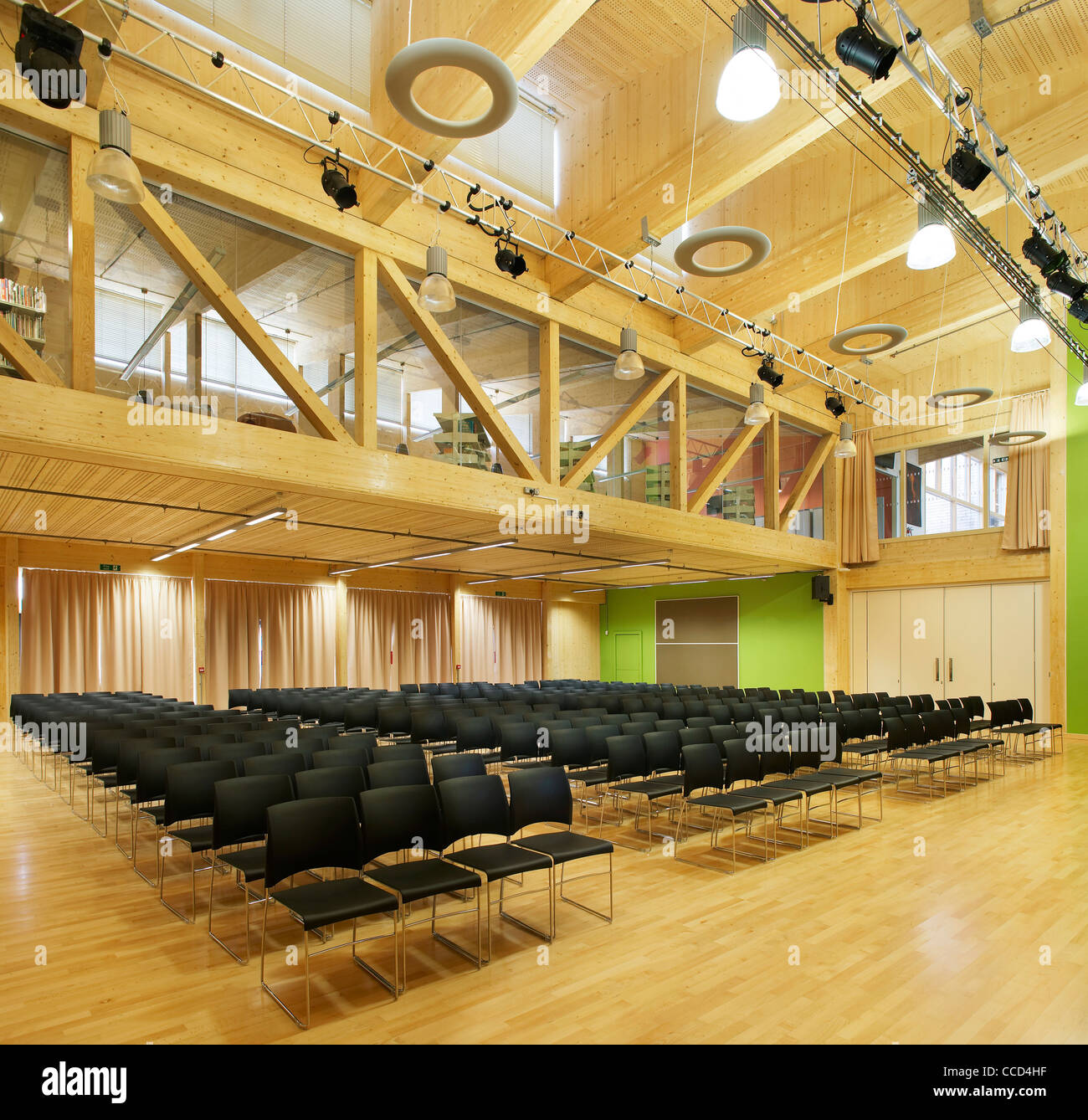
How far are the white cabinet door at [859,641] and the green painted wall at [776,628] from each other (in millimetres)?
666

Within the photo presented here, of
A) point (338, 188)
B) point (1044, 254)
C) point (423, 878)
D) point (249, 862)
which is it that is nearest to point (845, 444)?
point (1044, 254)

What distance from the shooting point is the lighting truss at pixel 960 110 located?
596cm

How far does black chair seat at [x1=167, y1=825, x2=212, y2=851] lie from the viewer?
4.65 metres

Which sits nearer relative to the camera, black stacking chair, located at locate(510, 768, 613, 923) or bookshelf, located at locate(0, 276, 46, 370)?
black stacking chair, located at locate(510, 768, 613, 923)

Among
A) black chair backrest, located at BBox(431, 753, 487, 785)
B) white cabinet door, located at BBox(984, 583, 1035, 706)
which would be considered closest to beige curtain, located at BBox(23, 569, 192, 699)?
black chair backrest, located at BBox(431, 753, 487, 785)

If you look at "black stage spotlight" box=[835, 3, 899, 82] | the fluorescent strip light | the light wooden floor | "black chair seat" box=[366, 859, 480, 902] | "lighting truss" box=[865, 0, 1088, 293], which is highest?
"lighting truss" box=[865, 0, 1088, 293]

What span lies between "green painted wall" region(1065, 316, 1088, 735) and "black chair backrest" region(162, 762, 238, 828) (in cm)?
1460

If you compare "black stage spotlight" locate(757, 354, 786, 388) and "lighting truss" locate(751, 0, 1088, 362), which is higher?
"lighting truss" locate(751, 0, 1088, 362)

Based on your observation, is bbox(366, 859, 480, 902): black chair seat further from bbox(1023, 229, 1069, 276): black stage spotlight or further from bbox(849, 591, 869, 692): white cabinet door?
bbox(849, 591, 869, 692): white cabinet door

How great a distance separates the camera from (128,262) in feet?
30.1

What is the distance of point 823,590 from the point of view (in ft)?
55.8

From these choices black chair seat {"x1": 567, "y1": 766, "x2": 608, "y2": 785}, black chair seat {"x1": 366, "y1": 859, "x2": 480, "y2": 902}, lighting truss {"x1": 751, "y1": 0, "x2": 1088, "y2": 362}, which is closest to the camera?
black chair seat {"x1": 366, "y1": 859, "x2": 480, "y2": 902}

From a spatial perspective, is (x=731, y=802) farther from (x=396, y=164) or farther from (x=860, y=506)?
(x=860, y=506)

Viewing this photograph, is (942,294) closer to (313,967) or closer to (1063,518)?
(1063,518)
